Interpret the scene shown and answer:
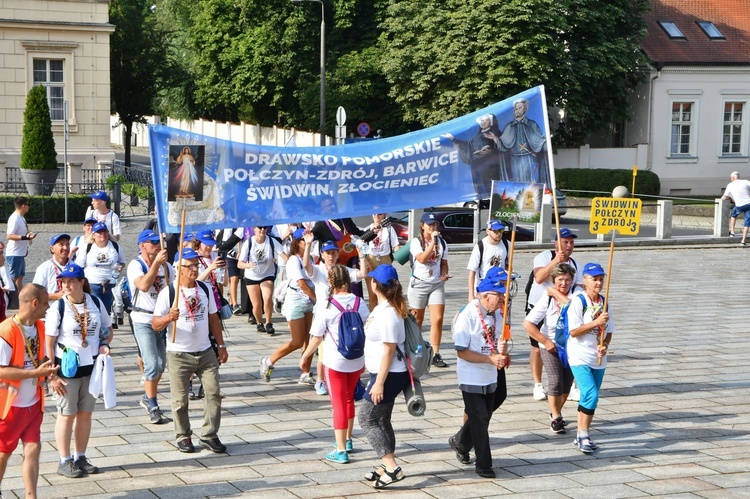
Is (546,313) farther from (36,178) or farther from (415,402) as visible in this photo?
(36,178)

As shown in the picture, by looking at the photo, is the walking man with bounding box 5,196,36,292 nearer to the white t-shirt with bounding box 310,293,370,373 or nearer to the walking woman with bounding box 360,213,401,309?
the walking woman with bounding box 360,213,401,309

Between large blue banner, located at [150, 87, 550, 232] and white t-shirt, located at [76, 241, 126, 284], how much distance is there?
3327mm

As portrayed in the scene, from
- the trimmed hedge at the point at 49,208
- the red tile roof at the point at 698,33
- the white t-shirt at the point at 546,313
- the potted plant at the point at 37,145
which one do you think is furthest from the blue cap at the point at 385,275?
Answer: the red tile roof at the point at 698,33

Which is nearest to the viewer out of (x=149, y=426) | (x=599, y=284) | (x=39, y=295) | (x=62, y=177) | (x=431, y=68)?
(x=39, y=295)

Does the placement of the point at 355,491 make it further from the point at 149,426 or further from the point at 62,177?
the point at 62,177

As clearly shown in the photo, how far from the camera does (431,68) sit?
40.4 m

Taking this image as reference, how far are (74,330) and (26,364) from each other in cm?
92

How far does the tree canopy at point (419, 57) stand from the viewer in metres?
38.7

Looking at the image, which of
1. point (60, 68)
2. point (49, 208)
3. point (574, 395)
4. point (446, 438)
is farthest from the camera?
point (60, 68)

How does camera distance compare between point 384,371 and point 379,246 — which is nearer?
point 384,371

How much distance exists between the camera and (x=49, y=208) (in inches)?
1101

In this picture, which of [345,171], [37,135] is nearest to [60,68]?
[37,135]

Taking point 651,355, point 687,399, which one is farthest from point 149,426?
point 651,355

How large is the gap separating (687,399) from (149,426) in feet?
18.3
